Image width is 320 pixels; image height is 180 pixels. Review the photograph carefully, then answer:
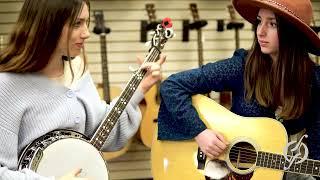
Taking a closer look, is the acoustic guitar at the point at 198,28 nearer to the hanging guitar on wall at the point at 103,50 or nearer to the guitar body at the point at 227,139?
the hanging guitar on wall at the point at 103,50

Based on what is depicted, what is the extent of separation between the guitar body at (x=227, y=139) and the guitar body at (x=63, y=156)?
0.37 m

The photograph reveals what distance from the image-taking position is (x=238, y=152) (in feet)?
6.95

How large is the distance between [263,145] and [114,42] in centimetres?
268

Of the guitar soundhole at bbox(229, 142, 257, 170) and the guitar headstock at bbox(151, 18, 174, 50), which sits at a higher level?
the guitar headstock at bbox(151, 18, 174, 50)

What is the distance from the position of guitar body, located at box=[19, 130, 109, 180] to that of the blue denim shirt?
41 cm

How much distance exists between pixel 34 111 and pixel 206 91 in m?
0.77

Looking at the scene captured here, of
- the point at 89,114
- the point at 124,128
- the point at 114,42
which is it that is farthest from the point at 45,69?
the point at 114,42

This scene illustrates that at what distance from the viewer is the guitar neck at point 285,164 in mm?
2016

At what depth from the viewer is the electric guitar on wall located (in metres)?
4.23

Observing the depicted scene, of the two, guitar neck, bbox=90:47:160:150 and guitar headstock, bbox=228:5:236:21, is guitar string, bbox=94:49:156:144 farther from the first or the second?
guitar headstock, bbox=228:5:236:21

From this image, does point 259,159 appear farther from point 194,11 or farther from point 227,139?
point 194,11

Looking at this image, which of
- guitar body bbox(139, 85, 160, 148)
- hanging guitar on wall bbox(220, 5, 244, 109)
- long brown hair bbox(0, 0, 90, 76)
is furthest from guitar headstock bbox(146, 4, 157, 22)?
long brown hair bbox(0, 0, 90, 76)

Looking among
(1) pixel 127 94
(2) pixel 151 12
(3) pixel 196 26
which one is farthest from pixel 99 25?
(1) pixel 127 94

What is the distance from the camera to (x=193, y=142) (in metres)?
2.20
